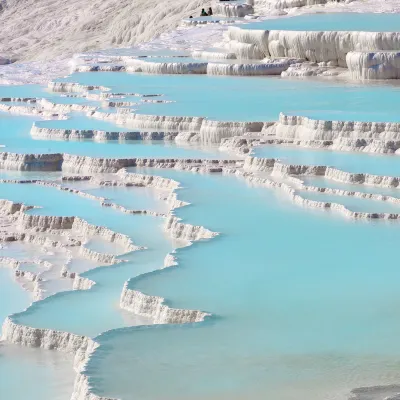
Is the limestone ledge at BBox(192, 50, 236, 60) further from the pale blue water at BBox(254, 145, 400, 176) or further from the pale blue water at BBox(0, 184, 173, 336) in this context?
the pale blue water at BBox(0, 184, 173, 336)

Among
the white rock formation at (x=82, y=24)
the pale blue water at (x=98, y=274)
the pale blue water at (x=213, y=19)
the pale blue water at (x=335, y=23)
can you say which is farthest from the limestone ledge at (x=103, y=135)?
the white rock formation at (x=82, y=24)

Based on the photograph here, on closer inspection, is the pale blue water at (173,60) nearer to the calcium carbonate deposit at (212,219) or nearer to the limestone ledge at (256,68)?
the calcium carbonate deposit at (212,219)

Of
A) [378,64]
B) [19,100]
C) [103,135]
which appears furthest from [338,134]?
[19,100]

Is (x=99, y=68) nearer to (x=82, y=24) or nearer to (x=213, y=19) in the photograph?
(x=213, y=19)

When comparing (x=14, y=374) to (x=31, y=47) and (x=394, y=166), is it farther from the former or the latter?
(x=31, y=47)

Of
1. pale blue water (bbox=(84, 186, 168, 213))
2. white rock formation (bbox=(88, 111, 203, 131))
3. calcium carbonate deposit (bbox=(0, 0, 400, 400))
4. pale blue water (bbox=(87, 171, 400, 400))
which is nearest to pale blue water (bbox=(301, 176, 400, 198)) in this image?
calcium carbonate deposit (bbox=(0, 0, 400, 400))

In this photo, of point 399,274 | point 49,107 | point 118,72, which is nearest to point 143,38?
point 118,72
